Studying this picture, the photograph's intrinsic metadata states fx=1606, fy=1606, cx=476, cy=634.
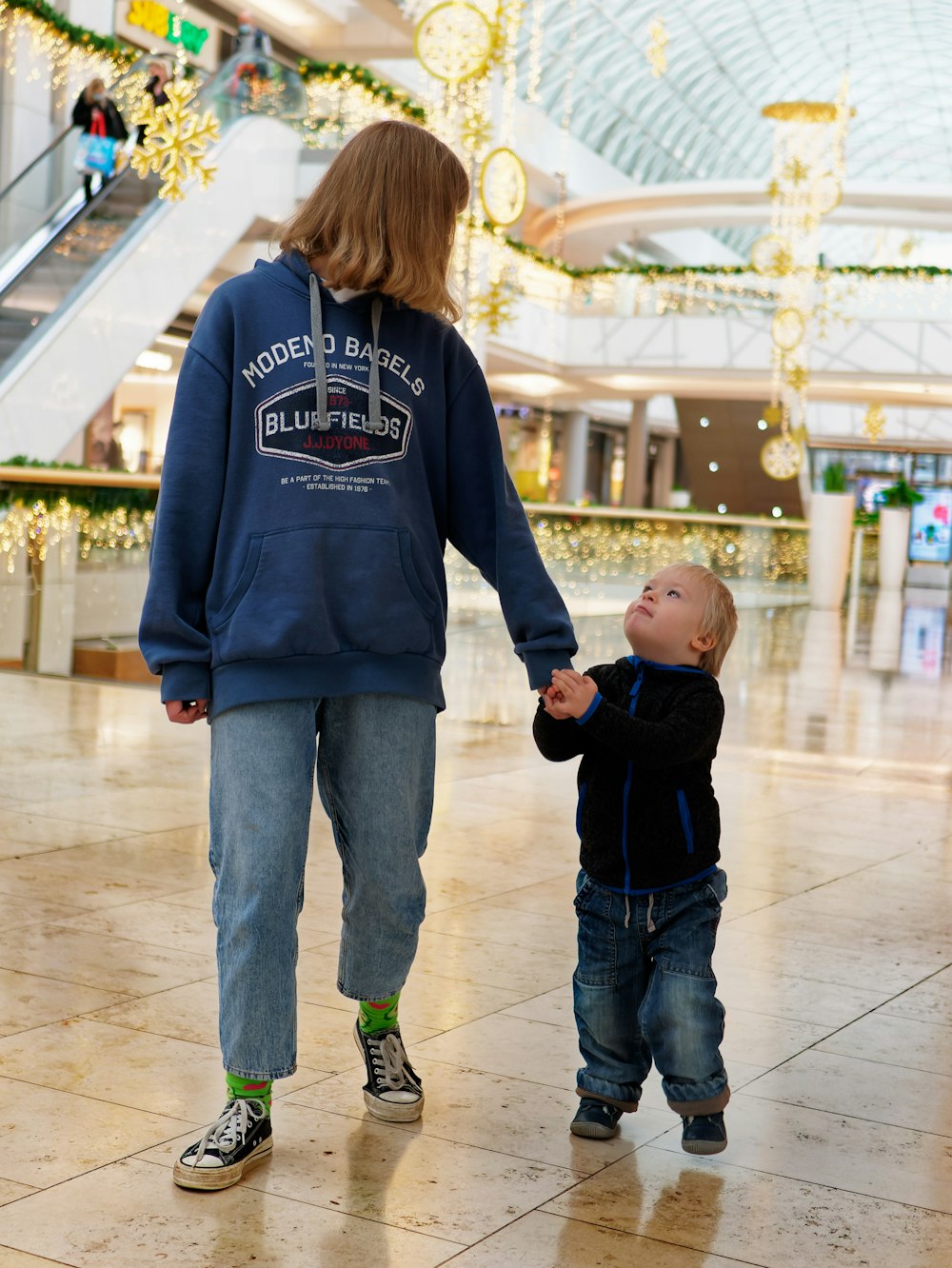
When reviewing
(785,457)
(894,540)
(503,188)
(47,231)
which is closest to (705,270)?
(894,540)

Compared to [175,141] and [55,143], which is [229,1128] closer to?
[175,141]

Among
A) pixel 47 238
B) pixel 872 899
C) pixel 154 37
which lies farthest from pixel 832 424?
pixel 872 899

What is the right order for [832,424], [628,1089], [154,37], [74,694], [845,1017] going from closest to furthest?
[628,1089]
[845,1017]
[74,694]
[154,37]
[832,424]

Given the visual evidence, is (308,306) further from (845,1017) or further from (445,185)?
(845,1017)

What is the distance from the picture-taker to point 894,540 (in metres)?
29.9

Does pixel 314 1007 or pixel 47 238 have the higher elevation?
pixel 47 238

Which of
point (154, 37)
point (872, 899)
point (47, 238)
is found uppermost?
point (154, 37)

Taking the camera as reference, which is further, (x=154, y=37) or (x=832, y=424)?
(x=832, y=424)

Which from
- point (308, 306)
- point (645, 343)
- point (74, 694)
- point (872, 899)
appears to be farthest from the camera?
point (645, 343)

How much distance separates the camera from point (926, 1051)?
136 inches

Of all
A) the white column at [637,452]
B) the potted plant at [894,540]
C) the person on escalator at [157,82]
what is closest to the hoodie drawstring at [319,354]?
the person on escalator at [157,82]

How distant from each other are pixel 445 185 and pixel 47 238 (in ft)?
46.7

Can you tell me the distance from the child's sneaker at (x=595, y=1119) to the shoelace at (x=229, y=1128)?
1.91ft

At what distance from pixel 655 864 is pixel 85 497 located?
7.00 meters
